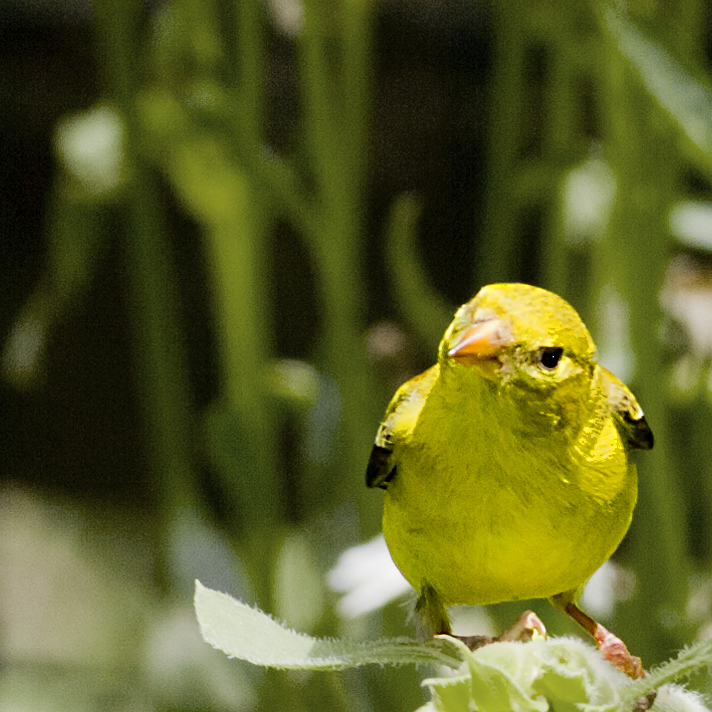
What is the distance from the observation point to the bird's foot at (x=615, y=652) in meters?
0.38

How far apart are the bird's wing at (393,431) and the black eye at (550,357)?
0.06 metres

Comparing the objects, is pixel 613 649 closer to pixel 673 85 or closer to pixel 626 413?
pixel 626 413

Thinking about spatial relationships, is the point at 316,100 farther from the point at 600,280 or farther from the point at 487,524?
the point at 487,524

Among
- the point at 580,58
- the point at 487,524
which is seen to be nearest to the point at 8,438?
the point at 580,58

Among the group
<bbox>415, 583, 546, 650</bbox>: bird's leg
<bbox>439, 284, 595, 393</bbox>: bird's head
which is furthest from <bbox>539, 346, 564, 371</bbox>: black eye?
<bbox>415, 583, 546, 650</bbox>: bird's leg

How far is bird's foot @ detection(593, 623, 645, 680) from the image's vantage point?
38 centimetres

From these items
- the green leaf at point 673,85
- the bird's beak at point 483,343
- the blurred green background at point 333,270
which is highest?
the green leaf at point 673,85

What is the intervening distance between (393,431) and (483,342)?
0.34 ft

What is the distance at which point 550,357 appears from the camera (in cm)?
34

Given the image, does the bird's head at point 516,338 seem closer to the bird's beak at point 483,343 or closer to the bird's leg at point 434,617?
the bird's beak at point 483,343

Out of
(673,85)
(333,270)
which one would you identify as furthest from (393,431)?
(333,270)

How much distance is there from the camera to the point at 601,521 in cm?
35

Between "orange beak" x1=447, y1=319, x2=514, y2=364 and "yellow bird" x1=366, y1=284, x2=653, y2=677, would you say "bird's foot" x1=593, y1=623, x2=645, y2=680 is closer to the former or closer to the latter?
"yellow bird" x1=366, y1=284, x2=653, y2=677

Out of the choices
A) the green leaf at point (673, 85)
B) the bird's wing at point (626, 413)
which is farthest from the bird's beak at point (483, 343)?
the green leaf at point (673, 85)
